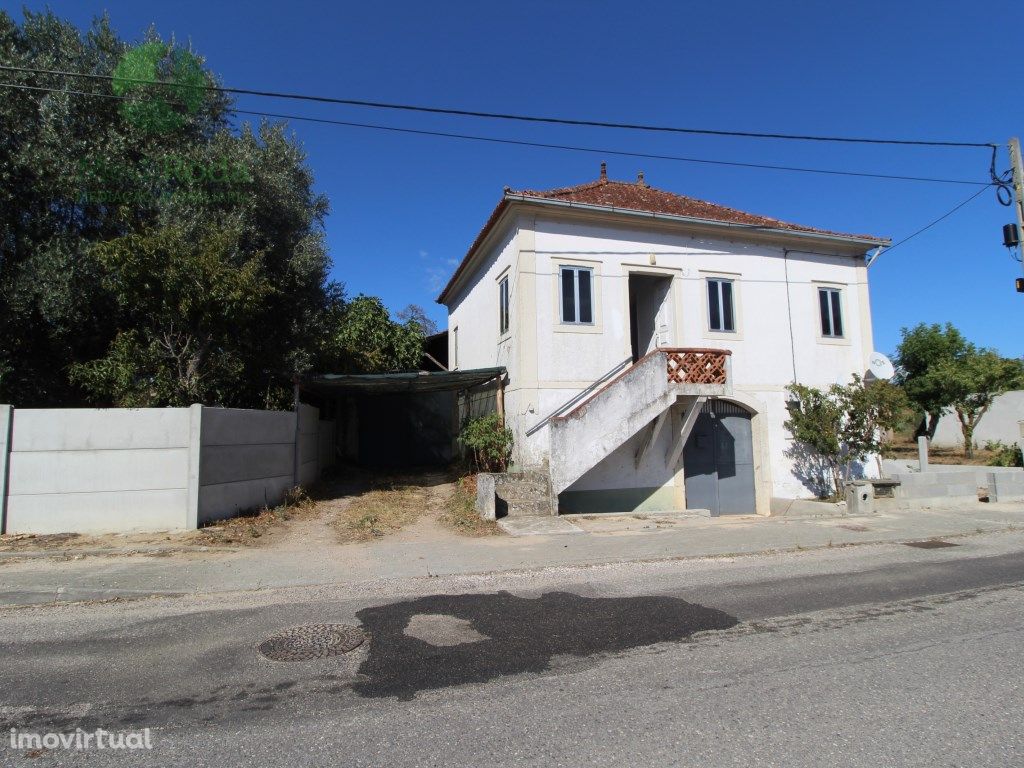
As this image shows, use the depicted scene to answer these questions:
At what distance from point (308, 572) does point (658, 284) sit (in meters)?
10.4

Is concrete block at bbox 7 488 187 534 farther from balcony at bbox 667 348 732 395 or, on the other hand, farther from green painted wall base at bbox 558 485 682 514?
balcony at bbox 667 348 732 395

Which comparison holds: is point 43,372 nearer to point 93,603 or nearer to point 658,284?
point 93,603

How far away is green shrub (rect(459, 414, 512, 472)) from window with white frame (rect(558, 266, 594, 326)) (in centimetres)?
269

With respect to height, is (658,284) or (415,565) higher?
(658,284)

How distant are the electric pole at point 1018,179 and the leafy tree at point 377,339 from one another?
16265 mm

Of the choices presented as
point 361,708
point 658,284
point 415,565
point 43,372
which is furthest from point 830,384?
point 43,372

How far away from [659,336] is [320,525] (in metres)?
8.57

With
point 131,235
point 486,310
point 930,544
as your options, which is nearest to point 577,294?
point 486,310

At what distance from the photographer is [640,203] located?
549 inches

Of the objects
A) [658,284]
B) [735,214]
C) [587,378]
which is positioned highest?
[735,214]

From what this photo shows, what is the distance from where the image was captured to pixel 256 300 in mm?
10062

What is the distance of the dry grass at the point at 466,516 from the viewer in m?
9.43

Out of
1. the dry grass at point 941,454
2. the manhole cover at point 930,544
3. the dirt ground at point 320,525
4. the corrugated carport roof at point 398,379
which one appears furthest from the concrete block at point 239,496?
the dry grass at point 941,454

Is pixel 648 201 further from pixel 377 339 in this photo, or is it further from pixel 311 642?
pixel 311 642
